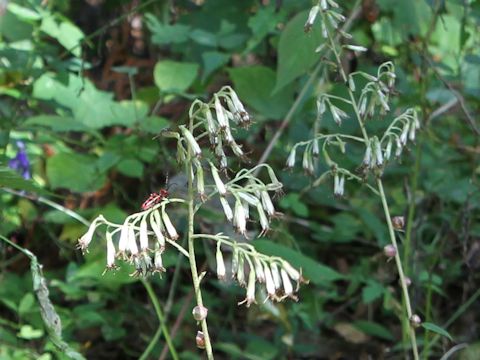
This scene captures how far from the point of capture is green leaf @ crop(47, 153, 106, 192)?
3.31m

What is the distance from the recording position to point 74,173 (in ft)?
11.1

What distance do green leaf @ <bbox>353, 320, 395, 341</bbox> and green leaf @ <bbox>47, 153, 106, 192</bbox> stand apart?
1.10 meters

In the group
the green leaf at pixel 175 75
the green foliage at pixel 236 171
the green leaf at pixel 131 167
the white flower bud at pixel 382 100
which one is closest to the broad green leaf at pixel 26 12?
the green foliage at pixel 236 171

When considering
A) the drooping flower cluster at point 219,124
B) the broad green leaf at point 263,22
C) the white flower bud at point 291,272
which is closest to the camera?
the white flower bud at point 291,272

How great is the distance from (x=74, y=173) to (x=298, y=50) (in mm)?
1039

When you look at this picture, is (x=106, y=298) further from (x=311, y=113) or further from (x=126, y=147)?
(x=311, y=113)

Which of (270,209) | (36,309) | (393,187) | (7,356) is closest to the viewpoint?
(270,209)

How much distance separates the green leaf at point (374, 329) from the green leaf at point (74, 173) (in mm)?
1096

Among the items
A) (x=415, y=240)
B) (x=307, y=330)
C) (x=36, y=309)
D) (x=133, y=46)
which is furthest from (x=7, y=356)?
(x=133, y=46)

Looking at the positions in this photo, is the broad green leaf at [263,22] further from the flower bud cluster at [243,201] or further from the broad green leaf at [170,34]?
the flower bud cluster at [243,201]

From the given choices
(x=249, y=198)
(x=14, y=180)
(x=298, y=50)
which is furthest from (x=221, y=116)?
(x=298, y=50)

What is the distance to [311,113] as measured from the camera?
334cm

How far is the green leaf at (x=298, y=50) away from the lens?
2.79m

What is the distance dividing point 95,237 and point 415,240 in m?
1.13
